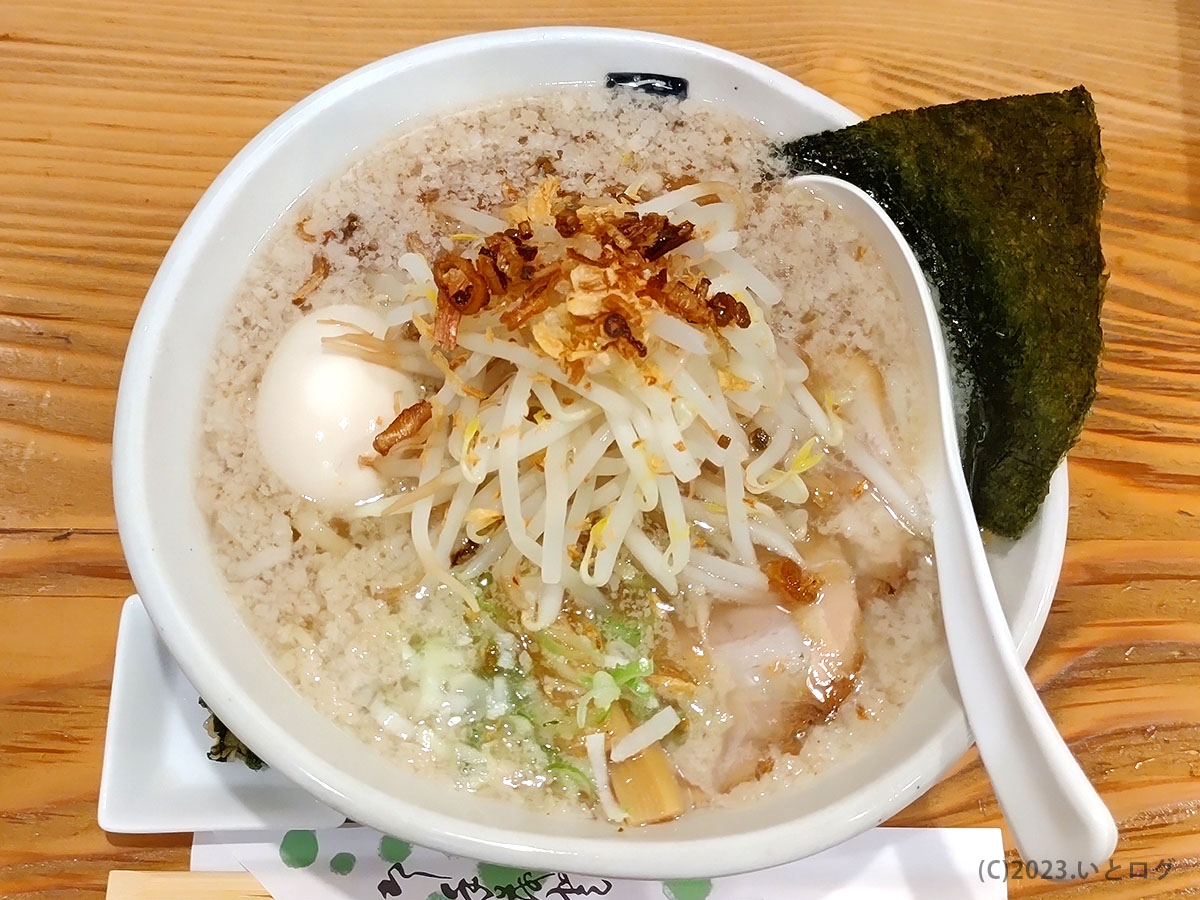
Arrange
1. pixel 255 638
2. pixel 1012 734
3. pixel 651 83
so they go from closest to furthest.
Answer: pixel 1012 734 < pixel 255 638 < pixel 651 83

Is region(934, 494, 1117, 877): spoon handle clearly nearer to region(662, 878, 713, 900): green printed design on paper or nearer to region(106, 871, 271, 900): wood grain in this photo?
region(662, 878, 713, 900): green printed design on paper

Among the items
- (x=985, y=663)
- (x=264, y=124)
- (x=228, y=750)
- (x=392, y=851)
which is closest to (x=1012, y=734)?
(x=985, y=663)

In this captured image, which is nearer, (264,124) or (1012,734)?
(1012,734)

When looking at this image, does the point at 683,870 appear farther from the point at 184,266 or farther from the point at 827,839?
the point at 184,266

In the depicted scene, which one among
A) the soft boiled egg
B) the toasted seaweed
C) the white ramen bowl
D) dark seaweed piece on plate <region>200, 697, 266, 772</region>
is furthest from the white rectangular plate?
the toasted seaweed

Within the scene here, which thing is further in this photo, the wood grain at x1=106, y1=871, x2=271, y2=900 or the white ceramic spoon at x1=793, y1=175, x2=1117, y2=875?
the wood grain at x1=106, y1=871, x2=271, y2=900

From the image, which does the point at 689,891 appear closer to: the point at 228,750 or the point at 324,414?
the point at 228,750
